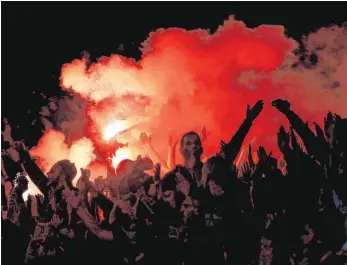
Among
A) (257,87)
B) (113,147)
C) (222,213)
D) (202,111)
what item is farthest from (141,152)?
(222,213)

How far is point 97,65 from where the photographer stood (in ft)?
37.8

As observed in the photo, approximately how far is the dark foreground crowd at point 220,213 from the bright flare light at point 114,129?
2.15m

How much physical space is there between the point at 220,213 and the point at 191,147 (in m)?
1.50

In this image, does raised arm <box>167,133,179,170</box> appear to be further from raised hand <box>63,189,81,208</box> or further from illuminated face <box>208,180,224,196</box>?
illuminated face <box>208,180,224,196</box>

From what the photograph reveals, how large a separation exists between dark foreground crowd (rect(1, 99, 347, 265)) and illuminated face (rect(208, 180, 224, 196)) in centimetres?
1

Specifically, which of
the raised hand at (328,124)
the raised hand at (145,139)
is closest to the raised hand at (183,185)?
the raised hand at (328,124)

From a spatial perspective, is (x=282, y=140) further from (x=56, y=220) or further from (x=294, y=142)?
(x=56, y=220)

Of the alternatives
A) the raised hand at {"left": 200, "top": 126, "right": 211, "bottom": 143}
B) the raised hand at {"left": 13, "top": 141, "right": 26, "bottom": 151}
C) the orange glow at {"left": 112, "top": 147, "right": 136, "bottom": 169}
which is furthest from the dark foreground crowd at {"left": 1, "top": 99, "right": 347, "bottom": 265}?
the orange glow at {"left": 112, "top": 147, "right": 136, "bottom": 169}

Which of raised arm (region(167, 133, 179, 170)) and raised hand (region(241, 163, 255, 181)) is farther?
raised arm (region(167, 133, 179, 170))

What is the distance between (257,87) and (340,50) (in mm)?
1584

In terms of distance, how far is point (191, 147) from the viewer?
9.50 m

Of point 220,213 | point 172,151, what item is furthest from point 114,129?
point 220,213

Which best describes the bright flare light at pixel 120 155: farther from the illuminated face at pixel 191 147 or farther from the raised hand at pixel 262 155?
the raised hand at pixel 262 155

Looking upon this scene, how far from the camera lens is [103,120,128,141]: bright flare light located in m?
11.5
